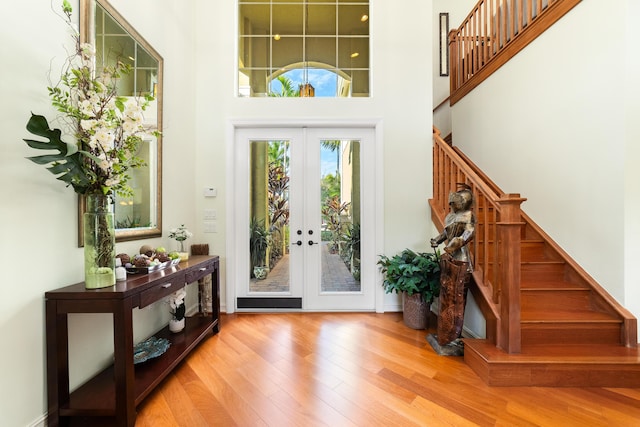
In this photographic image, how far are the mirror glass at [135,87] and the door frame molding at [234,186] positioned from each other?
783 mm

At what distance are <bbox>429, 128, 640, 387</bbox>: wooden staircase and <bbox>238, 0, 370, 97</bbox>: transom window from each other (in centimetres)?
184

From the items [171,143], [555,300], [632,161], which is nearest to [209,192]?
[171,143]

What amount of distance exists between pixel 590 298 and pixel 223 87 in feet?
13.9

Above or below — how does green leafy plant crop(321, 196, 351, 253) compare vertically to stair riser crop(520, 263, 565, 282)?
above

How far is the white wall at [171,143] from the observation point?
1.30m

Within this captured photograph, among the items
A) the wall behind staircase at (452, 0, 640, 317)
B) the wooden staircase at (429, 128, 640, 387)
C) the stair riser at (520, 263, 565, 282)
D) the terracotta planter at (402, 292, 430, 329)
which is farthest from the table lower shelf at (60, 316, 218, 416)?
the wall behind staircase at (452, 0, 640, 317)

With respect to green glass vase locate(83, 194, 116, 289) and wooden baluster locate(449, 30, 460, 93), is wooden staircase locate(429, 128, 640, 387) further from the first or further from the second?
wooden baluster locate(449, 30, 460, 93)

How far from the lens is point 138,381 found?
1.64 meters

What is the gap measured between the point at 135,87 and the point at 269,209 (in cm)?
170

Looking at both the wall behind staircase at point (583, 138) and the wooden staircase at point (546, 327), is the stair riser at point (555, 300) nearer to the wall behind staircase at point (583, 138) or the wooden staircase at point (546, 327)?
the wooden staircase at point (546, 327)

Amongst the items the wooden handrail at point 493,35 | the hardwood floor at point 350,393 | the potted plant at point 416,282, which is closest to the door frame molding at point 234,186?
the potted plant at point 416,282

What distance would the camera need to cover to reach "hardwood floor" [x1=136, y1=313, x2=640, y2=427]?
154cm

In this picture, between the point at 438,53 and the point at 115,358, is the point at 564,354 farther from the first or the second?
the point at 438,53

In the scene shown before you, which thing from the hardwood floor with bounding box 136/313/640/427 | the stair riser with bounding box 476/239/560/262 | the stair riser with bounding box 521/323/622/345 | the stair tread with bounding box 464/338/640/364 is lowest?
the hardwood floor with bounding box 136/313/640/427
